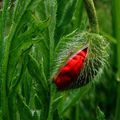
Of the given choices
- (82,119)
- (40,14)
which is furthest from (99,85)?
(40,14)

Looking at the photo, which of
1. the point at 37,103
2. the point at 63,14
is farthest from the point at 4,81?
the point at 63,14

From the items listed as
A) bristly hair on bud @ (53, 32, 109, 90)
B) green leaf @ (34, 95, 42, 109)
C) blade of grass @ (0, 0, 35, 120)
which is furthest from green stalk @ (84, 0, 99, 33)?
green leaf @ (34, 95, 42, 109)

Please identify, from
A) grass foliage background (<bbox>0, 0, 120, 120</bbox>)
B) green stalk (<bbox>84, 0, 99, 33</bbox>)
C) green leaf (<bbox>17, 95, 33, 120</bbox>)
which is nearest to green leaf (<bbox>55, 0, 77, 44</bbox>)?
grass foliage background (<bbox>0, 0, 120, 120</bbox>)

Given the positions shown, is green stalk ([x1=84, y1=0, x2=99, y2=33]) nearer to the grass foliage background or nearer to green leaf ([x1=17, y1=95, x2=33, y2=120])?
the grass foliage background

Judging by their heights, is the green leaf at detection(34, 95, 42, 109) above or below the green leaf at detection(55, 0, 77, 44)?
below

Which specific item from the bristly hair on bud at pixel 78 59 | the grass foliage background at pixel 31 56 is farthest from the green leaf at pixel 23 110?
the bristly hair on bud at pixel 78 59

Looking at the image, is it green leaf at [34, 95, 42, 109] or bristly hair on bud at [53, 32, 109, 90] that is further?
green leaf at [34, 95, 42, 109]

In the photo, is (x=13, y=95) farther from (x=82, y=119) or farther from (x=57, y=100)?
(x=82, y=119)

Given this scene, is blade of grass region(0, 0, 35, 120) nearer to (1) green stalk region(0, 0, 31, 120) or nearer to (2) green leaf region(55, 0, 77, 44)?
(1) green stalk region(0, 0, 31, 120)

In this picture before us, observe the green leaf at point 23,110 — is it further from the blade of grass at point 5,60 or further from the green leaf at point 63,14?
the green leaf at point 63,14
